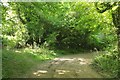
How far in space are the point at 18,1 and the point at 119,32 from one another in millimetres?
6001

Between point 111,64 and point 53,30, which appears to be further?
point 53,30

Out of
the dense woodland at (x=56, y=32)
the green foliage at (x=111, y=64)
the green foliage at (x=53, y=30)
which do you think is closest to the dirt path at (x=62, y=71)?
the green foliage at (x=111, y=64)

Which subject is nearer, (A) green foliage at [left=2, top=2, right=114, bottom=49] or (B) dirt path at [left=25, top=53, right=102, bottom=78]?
(B) dirt path at [left=25, top=53, right=102, bottom=78]

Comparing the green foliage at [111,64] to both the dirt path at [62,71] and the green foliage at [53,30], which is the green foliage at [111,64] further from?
the green foliage at [53,30]

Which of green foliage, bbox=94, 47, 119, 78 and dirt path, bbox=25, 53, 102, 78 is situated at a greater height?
green foliage, bbox=94, 47, 119, 78

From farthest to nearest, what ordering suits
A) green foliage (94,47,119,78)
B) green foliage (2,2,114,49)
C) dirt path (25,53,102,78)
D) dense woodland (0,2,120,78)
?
green foliage (2,2,114,49) → dense woodland (0,2,120,78) → green foliage (94,47,119,78) → dirt path (25,53,102,78)

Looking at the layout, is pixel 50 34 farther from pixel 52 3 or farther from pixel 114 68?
pixel 114 68

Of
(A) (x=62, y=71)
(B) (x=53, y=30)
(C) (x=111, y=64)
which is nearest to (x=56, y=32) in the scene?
(B) (x=53, y=30)

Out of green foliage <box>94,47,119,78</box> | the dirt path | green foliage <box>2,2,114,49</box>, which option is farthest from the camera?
green foliage <box>2,2,114,49</box>

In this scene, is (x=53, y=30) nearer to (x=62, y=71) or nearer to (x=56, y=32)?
(x=56, y=32)

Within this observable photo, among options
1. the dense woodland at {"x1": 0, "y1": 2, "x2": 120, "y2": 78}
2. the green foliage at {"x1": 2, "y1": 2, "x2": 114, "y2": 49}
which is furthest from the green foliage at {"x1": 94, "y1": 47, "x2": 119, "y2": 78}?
the green foliage at {"x1": 2, "y1": 2, "x2": 114, "y2": 49}

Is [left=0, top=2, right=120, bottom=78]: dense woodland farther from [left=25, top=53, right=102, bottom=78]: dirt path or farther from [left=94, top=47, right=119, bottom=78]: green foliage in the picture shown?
[left=25, top=53, right=102, bottom=78]: dirt path

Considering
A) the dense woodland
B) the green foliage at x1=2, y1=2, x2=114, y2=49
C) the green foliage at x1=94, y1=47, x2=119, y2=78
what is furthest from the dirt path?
the green foliage at x1=2, y1=2, x2=114, y2=49

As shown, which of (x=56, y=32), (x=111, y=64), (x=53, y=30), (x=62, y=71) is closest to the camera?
(x=62, y=71)
